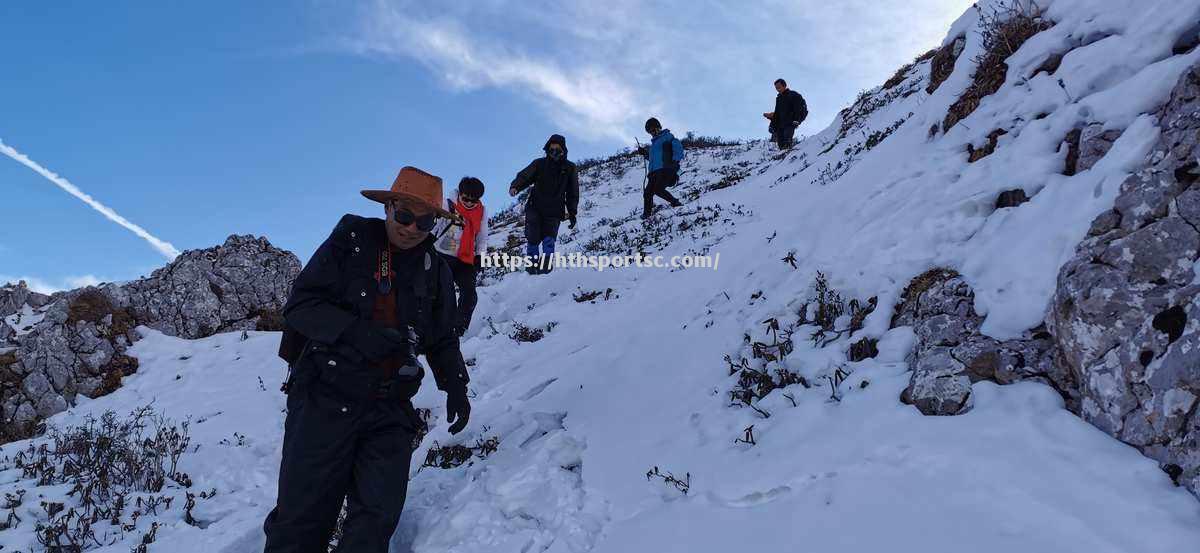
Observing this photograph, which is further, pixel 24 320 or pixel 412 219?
pixel 24 320

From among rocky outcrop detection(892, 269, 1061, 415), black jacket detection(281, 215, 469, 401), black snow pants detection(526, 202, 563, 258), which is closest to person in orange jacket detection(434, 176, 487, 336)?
black jacket detection(281, 215, 469, 401)

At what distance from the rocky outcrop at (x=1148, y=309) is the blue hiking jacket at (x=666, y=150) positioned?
10965mm

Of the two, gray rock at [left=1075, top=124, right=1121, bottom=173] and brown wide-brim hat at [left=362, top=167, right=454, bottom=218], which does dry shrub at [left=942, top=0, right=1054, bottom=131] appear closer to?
gray rock at [left=1075, top=124, right=1121, bottom=173]

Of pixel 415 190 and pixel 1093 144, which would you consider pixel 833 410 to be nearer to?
pixel 1093 144

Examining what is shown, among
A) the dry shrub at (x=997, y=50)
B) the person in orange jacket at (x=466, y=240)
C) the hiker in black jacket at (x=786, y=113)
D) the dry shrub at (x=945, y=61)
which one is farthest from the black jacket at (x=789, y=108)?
the person in orange jacket at (x=466, y=240)

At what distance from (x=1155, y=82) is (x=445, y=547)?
5.33 m

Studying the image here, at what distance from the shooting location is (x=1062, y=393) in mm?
2834

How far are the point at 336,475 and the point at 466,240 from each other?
4131 mm

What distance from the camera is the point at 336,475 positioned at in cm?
347

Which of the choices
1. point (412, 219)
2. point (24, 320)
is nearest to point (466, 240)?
point (412, 219)

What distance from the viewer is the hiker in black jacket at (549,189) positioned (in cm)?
1049

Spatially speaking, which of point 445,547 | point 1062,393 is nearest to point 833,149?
point 1062,393

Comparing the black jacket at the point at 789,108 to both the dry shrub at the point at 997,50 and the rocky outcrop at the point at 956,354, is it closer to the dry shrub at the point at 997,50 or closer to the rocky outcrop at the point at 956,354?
the dry shrub at the point at 997,50

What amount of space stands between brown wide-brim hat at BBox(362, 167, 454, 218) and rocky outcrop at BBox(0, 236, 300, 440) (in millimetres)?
8237
